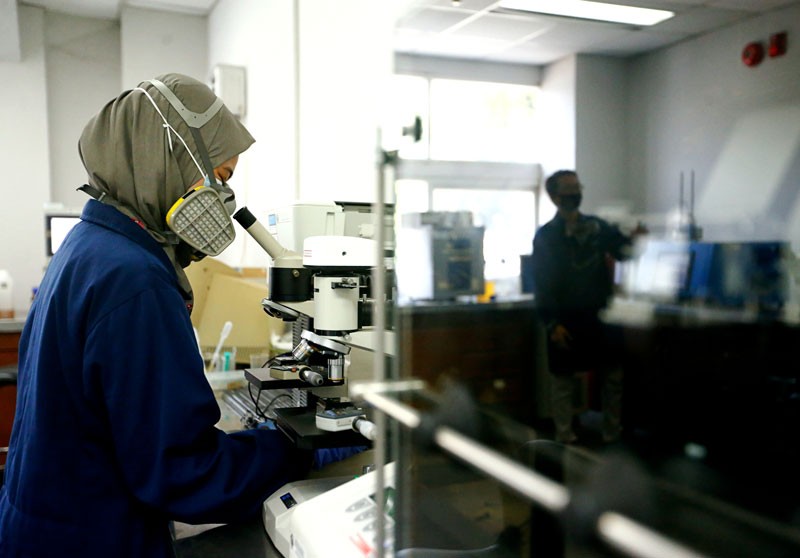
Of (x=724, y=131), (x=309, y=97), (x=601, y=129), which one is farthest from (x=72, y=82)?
(x=724, y=131)

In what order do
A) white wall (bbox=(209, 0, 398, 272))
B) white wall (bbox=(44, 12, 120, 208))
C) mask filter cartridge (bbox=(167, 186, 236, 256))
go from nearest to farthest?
mask filter cartridge (bbox=(167, 186, 236, 256))
white wall (bbox=(209, 0, 398, 272))
white wall (bbox=(44, 12, 120, 208))

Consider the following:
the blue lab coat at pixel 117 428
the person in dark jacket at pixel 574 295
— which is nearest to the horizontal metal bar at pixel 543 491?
the person in dark jacket at pixel 574 295

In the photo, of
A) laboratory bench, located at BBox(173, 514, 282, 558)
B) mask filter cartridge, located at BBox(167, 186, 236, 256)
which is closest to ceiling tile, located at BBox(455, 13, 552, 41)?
mask filter cartridge, located at BBox(167, 186, 236, 256)

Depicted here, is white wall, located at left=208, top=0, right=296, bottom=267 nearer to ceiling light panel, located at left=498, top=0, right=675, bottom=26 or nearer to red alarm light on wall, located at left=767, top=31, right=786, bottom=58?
ceiling light panel, located at left=498, top=0, right=675, bottom=26

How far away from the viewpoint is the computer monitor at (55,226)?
373 cm

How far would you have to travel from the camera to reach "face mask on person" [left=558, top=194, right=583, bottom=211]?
612 millimetres

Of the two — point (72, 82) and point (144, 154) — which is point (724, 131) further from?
point (72, 82)

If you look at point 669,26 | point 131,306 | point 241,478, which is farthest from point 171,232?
point 669,26

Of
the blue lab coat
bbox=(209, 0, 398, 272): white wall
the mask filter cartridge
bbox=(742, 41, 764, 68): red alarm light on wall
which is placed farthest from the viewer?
bbox=(209, 0, 398, 272): white wall

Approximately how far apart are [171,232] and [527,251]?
772 millimetres

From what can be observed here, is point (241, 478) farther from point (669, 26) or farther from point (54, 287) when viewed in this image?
point (669, 26)

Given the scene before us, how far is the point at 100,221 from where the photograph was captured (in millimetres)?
1117

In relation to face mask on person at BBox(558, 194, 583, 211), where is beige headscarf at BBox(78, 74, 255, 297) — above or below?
above

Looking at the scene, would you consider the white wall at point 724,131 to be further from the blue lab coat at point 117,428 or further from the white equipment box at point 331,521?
the blue lab coat at point 117,428
